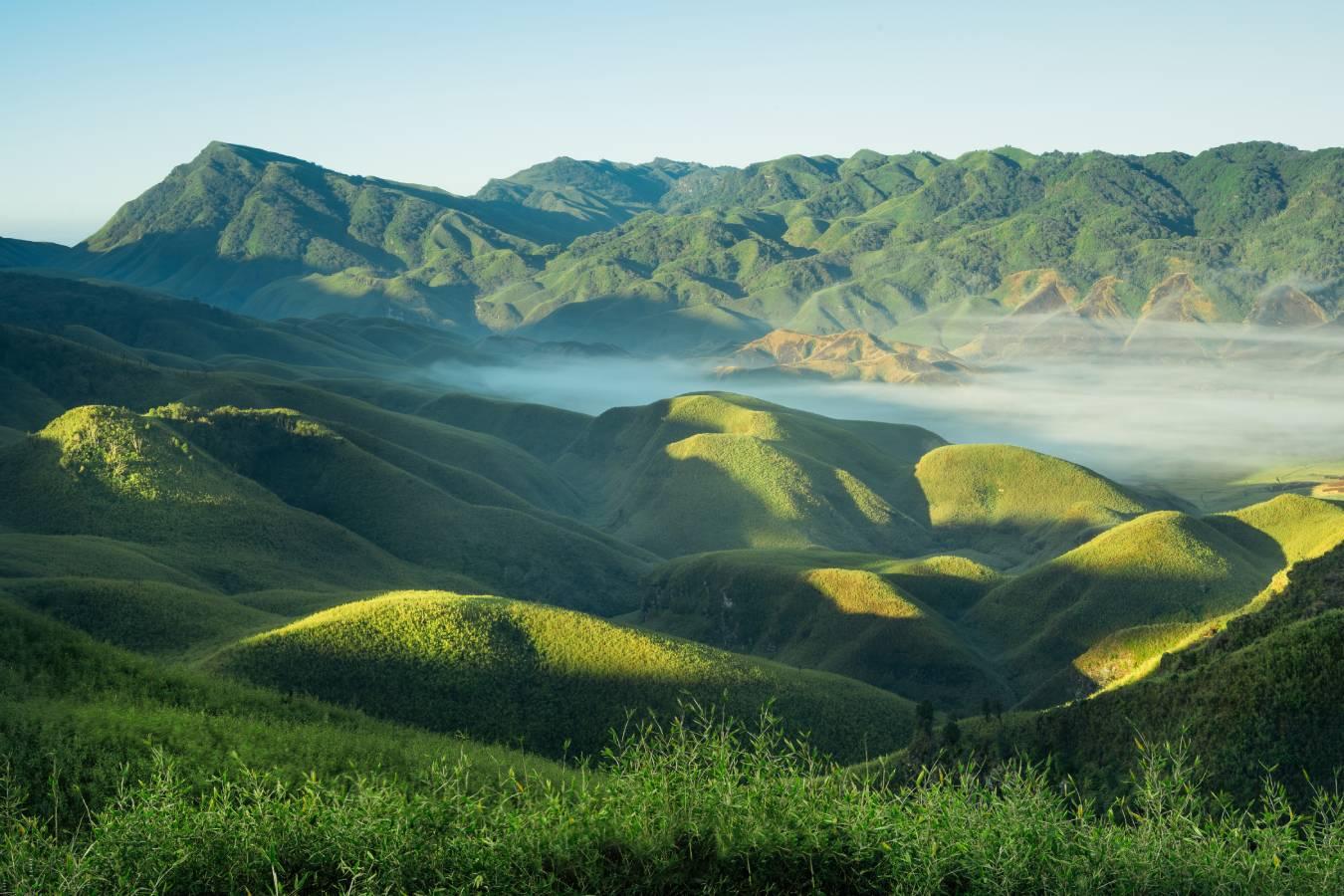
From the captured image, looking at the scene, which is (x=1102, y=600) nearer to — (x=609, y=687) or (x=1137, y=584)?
(x=1137, y=584)

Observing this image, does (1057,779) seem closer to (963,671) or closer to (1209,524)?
(963,671)

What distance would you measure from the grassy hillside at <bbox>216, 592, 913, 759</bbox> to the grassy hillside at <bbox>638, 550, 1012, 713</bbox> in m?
27.9

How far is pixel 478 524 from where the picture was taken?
6432 inches

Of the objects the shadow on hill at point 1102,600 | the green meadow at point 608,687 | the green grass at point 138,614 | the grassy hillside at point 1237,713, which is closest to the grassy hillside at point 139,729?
the green meadow at point 608,687

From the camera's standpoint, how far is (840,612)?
5069 inches

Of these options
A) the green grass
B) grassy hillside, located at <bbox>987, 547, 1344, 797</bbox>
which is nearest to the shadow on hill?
grassy hillside, located at <bbox>987, 547, 1344, 797</bbox>

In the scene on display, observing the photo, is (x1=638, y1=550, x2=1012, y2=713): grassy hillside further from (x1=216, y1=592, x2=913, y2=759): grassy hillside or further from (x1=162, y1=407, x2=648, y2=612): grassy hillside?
(x1=216, y1=592, x2=913, y2=759): grassy hillside

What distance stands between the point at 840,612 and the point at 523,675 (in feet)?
196

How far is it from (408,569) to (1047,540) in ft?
331

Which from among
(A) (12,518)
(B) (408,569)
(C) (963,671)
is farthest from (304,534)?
(C) (963,671)

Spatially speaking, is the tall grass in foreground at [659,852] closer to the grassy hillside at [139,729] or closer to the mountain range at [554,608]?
the mountain range at [554,608]

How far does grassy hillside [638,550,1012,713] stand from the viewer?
11694 centimetres

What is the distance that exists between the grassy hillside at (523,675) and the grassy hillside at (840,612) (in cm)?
2791

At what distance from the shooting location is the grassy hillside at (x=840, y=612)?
116938 mm
